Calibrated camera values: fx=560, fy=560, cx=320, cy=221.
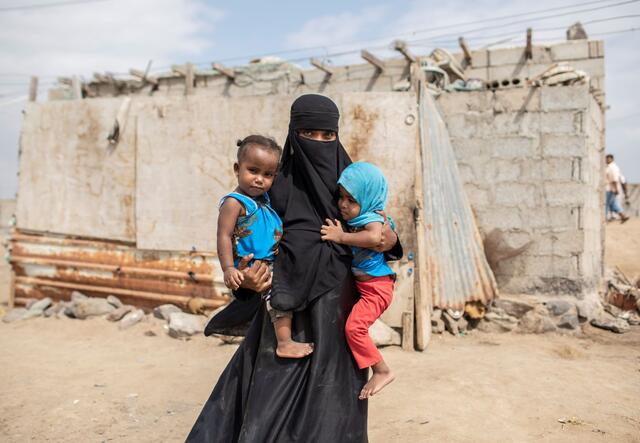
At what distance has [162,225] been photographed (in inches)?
242

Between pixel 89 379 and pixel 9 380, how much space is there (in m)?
0.65

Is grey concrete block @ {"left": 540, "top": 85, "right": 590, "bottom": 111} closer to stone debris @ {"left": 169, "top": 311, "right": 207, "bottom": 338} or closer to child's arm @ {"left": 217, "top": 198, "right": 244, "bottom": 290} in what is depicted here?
stone debris @ {"left": 169, "top": 311, "right": 207, "bottom": 338}

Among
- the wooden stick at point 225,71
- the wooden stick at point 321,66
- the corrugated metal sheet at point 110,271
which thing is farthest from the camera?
the wooden stick at point 225,71

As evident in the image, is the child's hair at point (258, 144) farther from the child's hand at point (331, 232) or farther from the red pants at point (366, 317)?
the red pants at point (366, 317)

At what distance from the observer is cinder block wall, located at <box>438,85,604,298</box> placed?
5.82 meters

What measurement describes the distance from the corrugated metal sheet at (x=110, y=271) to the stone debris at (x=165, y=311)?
0.22 ft

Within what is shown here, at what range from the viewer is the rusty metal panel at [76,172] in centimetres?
639

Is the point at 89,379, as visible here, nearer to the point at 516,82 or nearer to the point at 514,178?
the point at 514,178

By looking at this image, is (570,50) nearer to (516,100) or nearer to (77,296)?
(516,100)

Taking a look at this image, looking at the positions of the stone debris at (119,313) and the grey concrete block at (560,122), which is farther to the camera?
the stone debris at (119,313)

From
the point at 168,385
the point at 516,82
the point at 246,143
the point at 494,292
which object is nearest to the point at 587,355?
the point at 494,292

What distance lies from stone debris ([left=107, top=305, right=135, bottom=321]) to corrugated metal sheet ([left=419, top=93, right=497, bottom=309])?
340 cm

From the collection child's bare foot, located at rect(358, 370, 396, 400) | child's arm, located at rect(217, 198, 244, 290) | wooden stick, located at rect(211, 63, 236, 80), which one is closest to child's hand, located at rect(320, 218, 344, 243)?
child's arm, located at rect(217, 198, 244, 290)

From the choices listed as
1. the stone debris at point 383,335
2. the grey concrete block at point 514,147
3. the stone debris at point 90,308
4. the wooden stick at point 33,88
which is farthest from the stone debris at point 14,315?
the grey concrete block at point 514,147
